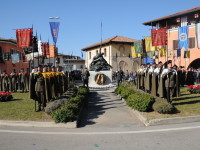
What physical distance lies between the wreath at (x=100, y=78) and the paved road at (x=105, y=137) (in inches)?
611

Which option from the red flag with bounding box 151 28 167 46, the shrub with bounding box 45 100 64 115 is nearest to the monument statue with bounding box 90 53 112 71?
the red flag with bounding box 151 28 167 46

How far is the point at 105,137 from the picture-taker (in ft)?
22.8

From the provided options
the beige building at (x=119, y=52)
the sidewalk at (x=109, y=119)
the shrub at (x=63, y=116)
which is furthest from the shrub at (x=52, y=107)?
the beige building at (x=119, y=52)

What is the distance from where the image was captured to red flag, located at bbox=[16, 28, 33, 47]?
1628cm

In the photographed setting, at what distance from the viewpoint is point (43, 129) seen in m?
7.88

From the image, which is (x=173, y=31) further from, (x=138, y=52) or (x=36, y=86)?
(x=36, y=86)

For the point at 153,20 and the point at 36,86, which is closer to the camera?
the point at 36,86

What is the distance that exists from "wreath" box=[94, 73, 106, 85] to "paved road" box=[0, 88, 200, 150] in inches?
611

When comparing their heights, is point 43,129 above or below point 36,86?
below

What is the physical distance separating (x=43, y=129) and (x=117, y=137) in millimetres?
2573

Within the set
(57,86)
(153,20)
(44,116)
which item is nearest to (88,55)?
(153,20)

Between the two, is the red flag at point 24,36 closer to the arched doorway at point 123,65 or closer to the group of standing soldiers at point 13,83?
the group of standing soldiers at point 13,83

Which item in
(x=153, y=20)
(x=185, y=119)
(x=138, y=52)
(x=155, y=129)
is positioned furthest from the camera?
(x=153, y=20)

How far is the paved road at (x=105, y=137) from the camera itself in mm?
6027
